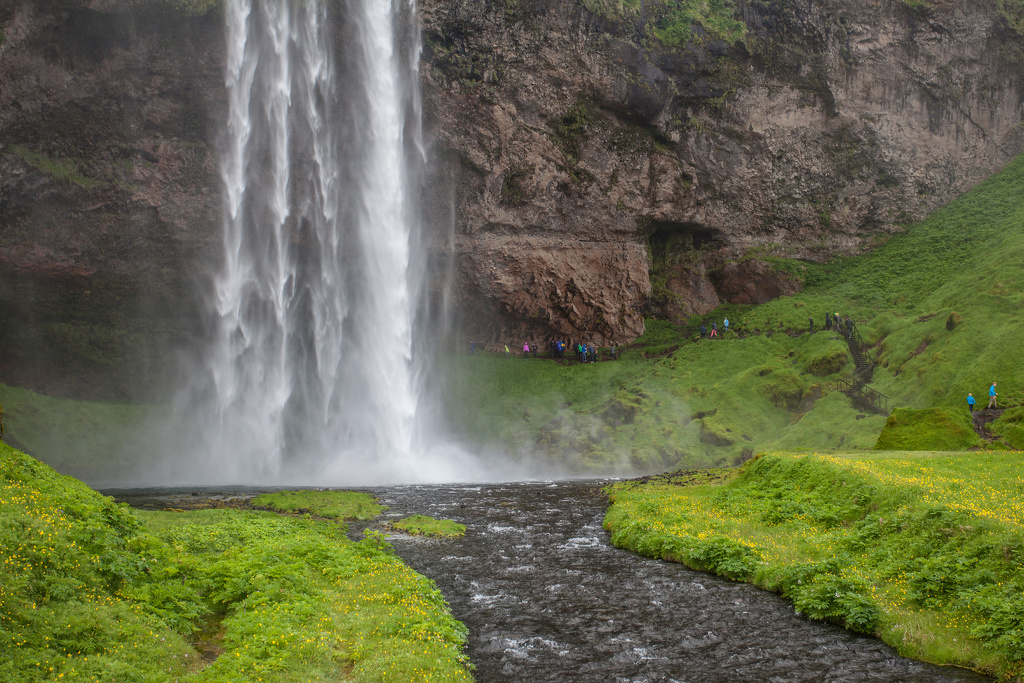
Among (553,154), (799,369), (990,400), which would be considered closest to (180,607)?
(990,400)

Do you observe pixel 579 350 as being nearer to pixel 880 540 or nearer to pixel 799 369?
pixel 799 369

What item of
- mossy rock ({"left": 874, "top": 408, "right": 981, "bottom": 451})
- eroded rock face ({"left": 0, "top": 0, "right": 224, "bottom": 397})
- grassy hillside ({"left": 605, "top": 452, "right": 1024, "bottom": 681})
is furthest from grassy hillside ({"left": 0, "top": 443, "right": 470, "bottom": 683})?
eroded rock face ({"left": 0, "top": 0, "right": 224, "bottom": 397})

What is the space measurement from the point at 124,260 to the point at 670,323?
1808 inches

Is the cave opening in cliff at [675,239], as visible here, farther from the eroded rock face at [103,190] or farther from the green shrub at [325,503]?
the green shrub at [325,503]

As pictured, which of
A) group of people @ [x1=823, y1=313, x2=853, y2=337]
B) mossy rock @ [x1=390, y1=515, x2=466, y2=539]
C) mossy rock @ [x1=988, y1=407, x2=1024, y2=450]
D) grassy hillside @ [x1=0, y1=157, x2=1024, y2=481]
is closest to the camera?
mossy rock @ [x1=390, y1=515, x2=466, y2=539]

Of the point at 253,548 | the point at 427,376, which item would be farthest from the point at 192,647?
the point at 427,376

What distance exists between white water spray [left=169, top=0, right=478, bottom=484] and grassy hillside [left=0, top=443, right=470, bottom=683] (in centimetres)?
3127

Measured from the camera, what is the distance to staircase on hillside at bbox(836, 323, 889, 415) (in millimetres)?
36781

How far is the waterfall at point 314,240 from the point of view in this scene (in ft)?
151

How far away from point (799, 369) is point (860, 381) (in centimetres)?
470

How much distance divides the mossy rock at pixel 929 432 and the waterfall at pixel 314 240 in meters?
28.3

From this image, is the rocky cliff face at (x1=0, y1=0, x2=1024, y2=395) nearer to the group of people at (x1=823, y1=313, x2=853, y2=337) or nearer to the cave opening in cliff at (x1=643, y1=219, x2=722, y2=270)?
the cave opening in cliff at (x1=643, y1=219, x2=722, y2=270)

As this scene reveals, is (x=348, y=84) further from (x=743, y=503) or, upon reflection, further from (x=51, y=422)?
(x=743, y=503)

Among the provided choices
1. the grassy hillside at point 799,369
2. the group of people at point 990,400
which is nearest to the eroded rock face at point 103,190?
the grassy hillside at point 799,369
